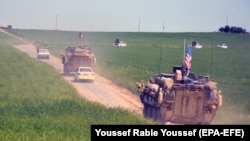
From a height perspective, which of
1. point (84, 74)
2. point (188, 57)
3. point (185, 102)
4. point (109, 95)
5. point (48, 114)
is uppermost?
point (188, 57)

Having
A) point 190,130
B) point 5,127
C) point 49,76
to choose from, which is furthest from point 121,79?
point 190,130

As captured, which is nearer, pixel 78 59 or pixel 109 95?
pixel 109 95

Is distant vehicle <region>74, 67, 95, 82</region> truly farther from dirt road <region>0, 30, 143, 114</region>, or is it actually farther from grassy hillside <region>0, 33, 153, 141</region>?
grassy hillside <region>0, 33, 153, 141</region>

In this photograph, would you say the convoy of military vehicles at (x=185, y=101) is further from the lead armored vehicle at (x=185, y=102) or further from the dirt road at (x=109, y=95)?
the dirt road at (x=109, y=95)

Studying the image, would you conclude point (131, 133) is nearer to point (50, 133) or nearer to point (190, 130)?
point (190, 130)

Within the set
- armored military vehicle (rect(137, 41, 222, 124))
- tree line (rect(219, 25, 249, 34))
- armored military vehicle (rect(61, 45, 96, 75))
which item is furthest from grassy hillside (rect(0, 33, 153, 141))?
tree line (rect(219, 25, 249, 34))

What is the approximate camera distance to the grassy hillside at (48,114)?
63.3 feet

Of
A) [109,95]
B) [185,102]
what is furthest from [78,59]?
[185,102]

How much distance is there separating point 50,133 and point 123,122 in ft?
14.3

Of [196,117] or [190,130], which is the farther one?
[196,117]

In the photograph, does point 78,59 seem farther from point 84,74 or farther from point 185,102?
point 185,102

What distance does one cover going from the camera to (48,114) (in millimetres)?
24188

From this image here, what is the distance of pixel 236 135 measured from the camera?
1487 cm

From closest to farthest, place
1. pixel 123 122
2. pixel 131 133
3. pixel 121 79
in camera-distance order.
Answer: pixel 131 133 → pixel 123 122 → pixel 121 79
